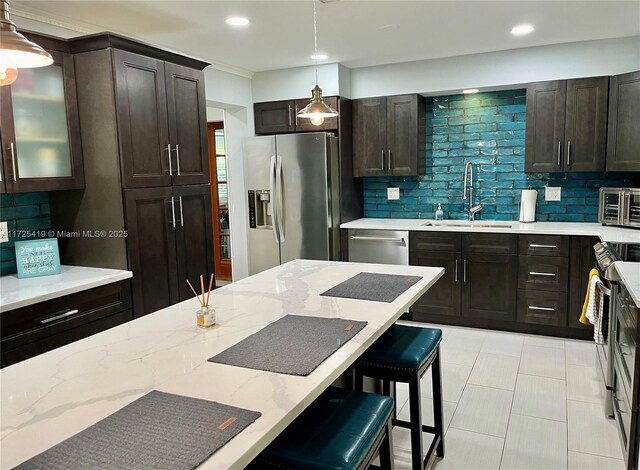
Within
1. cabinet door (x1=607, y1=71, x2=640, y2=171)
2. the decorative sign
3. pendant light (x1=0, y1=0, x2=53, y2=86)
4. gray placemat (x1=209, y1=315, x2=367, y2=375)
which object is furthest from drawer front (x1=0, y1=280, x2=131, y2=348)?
cabinet door (x1=607, y1=71, x2=640, y2=171)

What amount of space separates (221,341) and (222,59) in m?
3.46

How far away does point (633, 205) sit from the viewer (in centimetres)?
383

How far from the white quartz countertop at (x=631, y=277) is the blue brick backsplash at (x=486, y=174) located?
6.57ft

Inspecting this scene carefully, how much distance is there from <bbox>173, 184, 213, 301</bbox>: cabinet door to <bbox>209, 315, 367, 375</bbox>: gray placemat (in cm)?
174

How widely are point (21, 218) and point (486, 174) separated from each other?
3925 millimetres

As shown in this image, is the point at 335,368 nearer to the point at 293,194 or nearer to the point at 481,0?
the point at 481,0

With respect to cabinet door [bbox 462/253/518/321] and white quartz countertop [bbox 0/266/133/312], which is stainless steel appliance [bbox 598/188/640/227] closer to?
cabinet door [bbox 462/253/518/321]

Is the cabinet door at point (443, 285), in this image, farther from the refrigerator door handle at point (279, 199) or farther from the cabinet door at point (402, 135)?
the refrigerator door handle at point (279, 199)

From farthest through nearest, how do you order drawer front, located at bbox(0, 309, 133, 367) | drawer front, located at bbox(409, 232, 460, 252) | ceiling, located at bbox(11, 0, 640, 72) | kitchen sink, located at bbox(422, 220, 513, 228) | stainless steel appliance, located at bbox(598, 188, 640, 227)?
kitchen sink, located at bbox(422, 220, 513, 228) < drawer front, located at bbox(409, 232, 460, 252) < stainless steel appliance, located at bbox(598, 188, 640, 227) < ceiling, located at bbox(11, 0, 640, 72) < drawer front, located at bbox(0, 309, 133, 367)

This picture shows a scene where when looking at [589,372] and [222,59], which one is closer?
[589,372]

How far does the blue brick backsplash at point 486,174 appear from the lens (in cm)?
451

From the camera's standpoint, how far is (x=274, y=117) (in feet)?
16.7

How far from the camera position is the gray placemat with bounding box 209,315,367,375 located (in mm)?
1439

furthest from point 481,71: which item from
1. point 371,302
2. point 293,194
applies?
point 371,302
